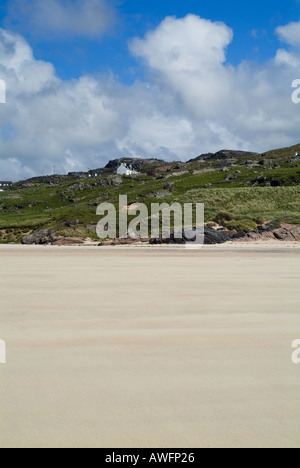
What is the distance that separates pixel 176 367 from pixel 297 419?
1.60 metres

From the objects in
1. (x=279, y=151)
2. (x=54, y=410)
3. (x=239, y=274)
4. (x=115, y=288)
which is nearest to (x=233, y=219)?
(x=239, y=274)

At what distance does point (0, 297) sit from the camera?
9570mm

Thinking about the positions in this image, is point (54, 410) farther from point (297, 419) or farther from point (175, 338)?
point (175, 338)

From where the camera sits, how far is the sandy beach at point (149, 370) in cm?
362

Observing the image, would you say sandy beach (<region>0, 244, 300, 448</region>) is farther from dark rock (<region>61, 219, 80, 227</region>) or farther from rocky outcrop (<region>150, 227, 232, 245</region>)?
dark rock (<region>61, 219, 80, 227</region>)

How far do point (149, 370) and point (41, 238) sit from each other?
123ft
